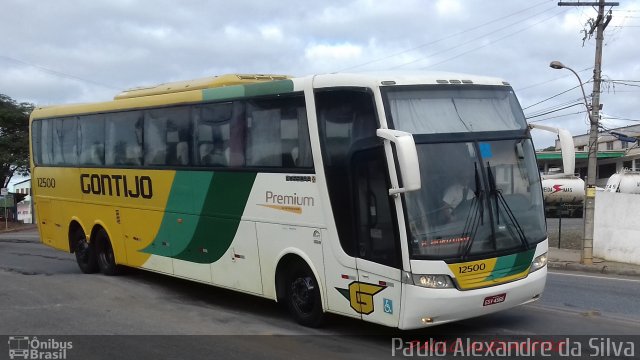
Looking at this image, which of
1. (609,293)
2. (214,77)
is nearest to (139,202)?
(214,77)

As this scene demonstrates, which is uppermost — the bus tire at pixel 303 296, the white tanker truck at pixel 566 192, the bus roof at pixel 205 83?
the bus roof at pixel 205 83

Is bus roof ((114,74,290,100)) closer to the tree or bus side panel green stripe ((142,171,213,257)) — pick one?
bus side panel green stripe ((142,171,213,257))

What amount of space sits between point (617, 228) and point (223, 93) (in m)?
12.7

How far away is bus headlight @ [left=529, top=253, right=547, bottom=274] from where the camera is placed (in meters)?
7.21

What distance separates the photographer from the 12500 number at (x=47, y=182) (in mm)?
13750

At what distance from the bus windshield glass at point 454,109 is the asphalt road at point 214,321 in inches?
99.0

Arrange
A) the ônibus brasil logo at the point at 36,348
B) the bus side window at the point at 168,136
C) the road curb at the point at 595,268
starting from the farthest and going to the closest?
the road curb at the point at 595,268, the bus side window at the point at 168,136, the ônibus brasil logo at the point at 36,348

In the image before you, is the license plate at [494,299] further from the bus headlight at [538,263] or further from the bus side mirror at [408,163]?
the bus side mirror at [408,163]

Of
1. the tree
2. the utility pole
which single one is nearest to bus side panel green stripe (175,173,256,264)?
the utility pole

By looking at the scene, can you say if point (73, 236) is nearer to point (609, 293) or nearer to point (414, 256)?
point (414, 256)

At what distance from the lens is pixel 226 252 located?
9.09 meters

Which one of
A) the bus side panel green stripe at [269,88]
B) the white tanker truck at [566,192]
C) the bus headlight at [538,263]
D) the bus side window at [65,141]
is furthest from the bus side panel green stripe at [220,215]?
the white tanker truck at [566,192]

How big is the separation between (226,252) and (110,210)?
397 cm

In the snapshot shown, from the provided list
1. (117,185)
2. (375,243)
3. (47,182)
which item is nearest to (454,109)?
(375,243)
